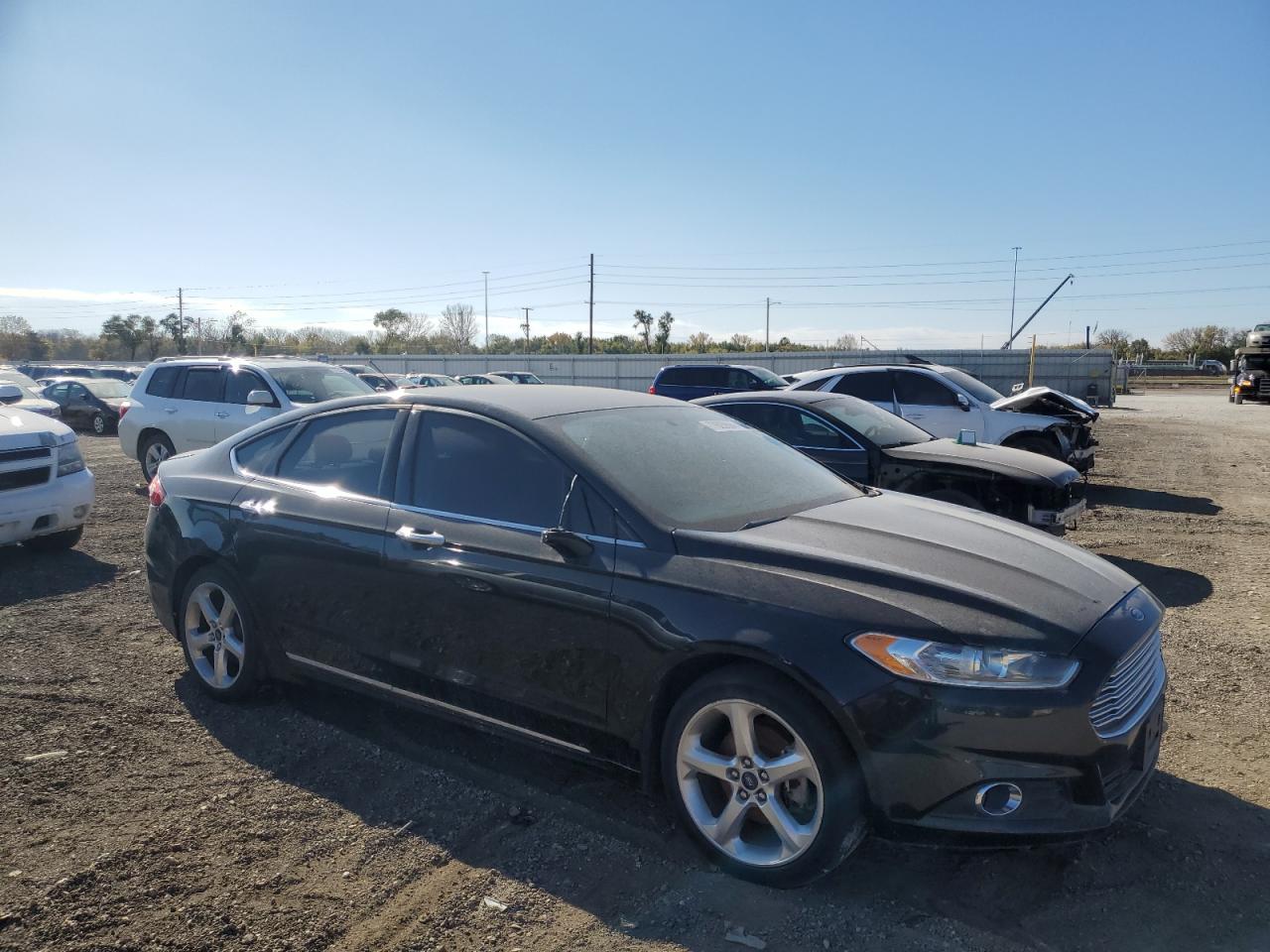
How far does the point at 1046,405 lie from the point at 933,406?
1.62m

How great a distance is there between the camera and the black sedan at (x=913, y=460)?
688 centimetres

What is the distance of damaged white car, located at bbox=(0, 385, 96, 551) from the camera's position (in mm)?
6953

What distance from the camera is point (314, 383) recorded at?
1109 cm

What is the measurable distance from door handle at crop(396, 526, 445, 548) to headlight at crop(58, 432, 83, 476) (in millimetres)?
5228

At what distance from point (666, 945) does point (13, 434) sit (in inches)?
273

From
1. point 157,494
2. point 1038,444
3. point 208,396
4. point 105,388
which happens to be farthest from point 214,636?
point 105,388

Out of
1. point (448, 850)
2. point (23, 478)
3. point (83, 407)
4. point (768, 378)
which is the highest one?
point (768, 378)

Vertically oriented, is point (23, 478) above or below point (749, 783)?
above

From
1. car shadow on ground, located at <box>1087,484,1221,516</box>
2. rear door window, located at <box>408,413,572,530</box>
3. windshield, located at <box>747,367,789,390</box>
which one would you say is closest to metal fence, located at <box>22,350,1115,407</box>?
windshield, located at <box>747,367,789,390</box>

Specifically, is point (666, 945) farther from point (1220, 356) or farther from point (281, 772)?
point (1220, 356)

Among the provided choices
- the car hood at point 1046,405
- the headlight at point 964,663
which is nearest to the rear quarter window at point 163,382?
the car hood at point 1046,405

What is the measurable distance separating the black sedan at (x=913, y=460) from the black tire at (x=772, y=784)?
389cm

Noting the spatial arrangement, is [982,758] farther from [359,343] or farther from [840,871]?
[359,343]

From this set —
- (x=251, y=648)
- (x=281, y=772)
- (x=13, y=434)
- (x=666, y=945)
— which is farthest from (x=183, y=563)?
(x=13, y=434)
